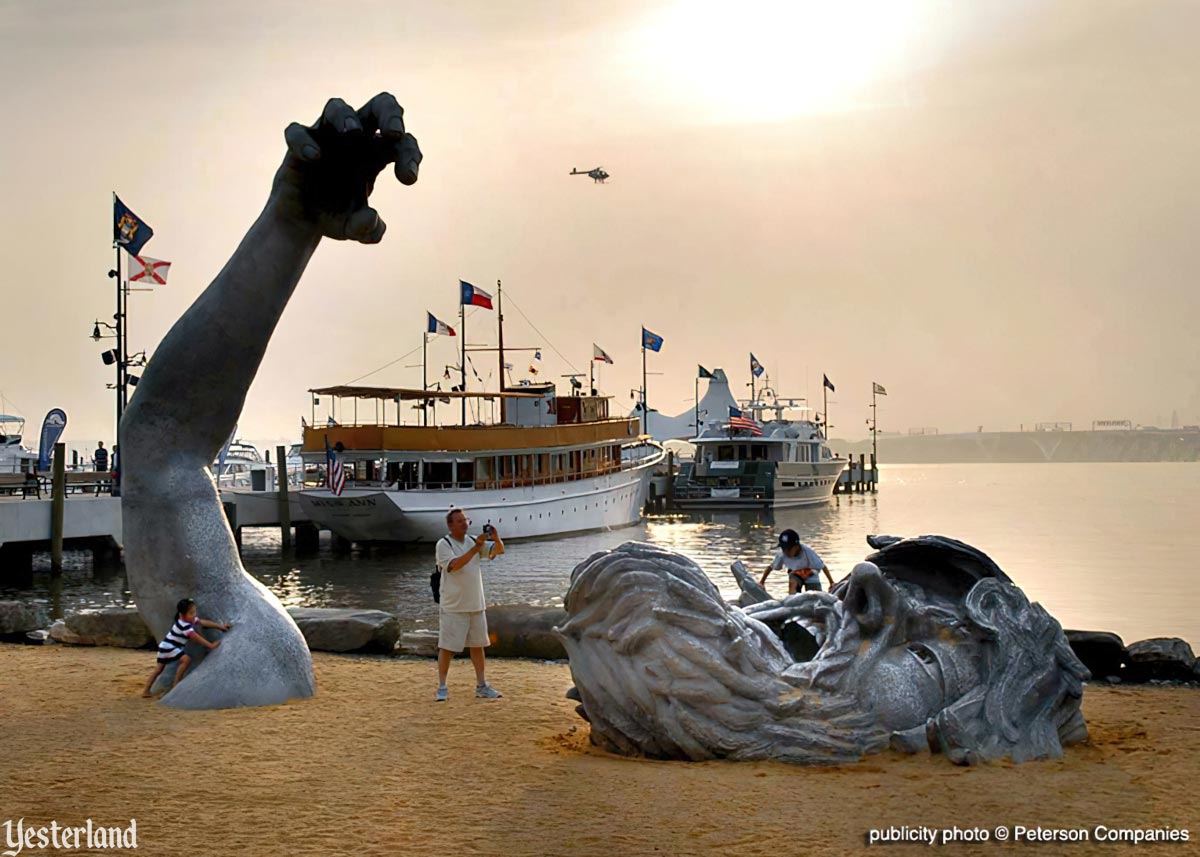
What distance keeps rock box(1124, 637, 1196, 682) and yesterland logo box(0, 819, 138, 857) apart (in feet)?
28.2

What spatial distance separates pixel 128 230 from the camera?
32.2 m

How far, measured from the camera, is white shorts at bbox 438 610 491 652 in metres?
9.49

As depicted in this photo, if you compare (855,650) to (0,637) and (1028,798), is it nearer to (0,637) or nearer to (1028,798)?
(1028,798)

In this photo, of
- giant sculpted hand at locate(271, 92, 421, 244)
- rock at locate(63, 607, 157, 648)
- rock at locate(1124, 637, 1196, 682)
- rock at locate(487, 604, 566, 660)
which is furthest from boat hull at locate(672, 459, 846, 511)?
giant sculpted hand at locate(271, 92, 421, 244)

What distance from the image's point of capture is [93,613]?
519 inches

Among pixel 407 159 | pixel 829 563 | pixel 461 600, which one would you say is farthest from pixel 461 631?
pixel 829 563

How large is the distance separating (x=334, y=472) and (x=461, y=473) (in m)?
5.71

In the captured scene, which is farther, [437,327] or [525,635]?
[437,327]

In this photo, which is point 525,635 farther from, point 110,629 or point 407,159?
point 407,159

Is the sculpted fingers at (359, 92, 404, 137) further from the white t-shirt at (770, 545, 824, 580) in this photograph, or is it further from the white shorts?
the white t-shirt at (770, 545, 824, 580)

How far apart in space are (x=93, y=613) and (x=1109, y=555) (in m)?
34.4

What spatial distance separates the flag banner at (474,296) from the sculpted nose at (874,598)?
1507 inches

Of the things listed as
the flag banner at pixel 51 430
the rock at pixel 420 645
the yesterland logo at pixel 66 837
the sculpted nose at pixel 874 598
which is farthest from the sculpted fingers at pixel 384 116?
the flag banner at pixel 51 430

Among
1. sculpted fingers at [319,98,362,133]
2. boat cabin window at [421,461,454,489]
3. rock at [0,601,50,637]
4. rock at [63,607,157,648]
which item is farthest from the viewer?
boat cabin window at [421,461,454,489]
